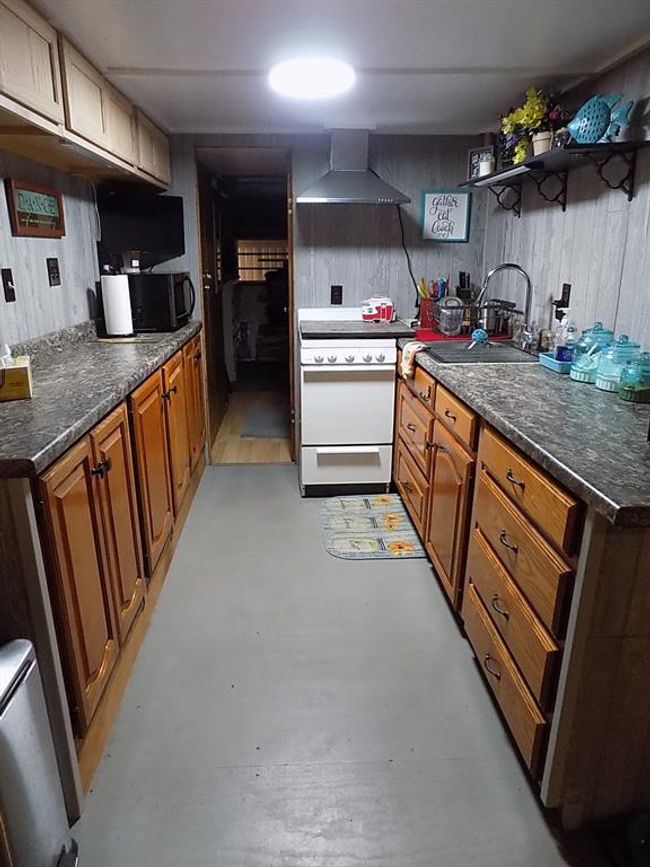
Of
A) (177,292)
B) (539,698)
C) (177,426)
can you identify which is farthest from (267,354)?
(539,698)

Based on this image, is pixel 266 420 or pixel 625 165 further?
pixel 266 420

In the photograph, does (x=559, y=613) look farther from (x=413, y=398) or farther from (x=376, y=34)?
(x=376, y=34)

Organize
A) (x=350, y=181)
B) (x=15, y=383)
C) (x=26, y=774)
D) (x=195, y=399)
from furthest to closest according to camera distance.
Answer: (x=195, y=399) < (x=350, y=181) < (x=15, y=383) < (x=26, y=774)

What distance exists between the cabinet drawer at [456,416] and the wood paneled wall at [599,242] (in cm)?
67

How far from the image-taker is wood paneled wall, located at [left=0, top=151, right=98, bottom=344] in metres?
2.13

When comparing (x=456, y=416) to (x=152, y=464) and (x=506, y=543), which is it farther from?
(x=152, y=464)

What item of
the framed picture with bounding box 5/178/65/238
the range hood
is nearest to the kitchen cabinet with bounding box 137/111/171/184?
the framed picture with bounding box 5/178/65/238

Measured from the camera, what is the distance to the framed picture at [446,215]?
3.54 m

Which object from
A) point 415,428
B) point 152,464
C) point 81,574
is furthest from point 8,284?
point 415,428

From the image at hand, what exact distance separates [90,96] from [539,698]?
2.43 m

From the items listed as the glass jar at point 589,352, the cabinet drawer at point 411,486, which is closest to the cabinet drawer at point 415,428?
the cabinet drawer at point 411,486

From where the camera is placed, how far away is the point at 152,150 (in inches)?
118

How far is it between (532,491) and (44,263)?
2160 mm

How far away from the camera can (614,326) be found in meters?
2.15
